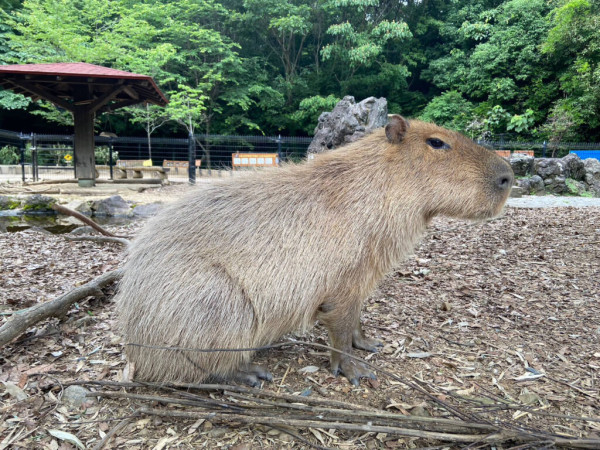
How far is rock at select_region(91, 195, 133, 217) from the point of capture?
867 cm

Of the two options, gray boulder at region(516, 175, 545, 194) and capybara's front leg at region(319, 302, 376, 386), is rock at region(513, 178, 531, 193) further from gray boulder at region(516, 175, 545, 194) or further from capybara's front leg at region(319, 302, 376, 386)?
capybara's front leg at region(319, 302, 376, 386)

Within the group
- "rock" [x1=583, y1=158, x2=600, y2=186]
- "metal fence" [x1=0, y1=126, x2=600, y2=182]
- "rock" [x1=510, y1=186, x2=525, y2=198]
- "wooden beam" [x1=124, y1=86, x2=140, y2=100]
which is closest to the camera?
"rock" [x1=510, y1=186, x2=525, y2=198]

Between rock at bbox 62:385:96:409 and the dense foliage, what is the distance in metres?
17.9

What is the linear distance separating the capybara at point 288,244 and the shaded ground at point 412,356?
0.22m

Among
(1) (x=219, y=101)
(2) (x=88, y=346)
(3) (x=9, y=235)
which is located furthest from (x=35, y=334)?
(1) (x=219, y=101)

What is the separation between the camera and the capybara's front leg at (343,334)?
79.9 inches

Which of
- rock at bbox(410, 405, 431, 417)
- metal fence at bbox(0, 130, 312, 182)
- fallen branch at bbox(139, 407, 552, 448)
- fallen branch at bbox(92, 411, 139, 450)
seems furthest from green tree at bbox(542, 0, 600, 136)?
fallen branch at bbox(92, 411, 139, 450)

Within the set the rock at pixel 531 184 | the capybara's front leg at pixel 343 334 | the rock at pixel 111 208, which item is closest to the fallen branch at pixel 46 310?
the capybara's front leg at pixel 343 334

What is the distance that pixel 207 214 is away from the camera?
2.03m

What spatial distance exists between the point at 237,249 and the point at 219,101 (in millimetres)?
24015

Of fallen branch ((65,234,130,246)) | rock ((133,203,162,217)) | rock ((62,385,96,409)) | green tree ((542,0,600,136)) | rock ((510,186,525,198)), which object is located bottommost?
rock ((62,385,96,409))

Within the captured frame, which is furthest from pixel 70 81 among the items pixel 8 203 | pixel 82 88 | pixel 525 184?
pixel 525 184

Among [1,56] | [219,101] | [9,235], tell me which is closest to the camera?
[9,235]

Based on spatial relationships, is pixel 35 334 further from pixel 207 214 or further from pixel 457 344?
pixel 457 344
